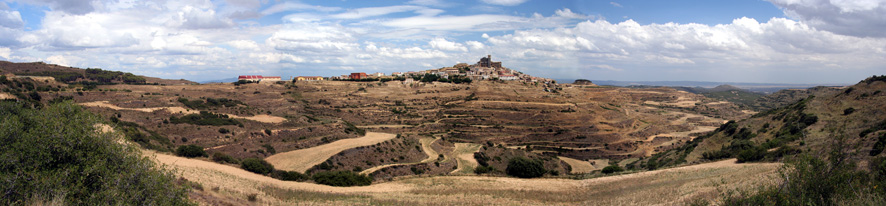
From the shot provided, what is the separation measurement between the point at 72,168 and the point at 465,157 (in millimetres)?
37104

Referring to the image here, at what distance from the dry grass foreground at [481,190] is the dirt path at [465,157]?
1155cm

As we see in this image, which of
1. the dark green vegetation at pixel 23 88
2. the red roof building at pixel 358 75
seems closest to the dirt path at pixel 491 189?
the dark green vegetation at pixel 23 88

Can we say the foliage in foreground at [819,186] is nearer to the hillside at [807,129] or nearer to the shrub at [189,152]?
the hillside at [807,129]

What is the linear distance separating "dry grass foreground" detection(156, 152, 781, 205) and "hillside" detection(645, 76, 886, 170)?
6.16 m

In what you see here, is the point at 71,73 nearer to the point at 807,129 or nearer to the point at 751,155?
the point at 751,155

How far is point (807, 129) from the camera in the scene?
31.0m

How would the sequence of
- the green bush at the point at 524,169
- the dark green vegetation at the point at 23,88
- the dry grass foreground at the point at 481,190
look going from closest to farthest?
the dry grass foreground at the point at 481,190 → the green bush at the point at 524,169 → the dark green vegetation at the point at 23,88

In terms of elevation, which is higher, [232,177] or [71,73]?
[71,73]

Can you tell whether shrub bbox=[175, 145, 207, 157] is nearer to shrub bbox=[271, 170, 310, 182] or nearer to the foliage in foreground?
shrub bbox=[271, 170, 310, 182]

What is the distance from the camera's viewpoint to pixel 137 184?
8.45 metres

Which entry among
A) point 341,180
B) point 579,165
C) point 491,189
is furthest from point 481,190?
point 579,165

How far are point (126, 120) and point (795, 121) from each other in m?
60.5

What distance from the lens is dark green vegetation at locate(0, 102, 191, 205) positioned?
24.8ft

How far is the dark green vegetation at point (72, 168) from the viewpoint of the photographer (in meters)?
7.55
